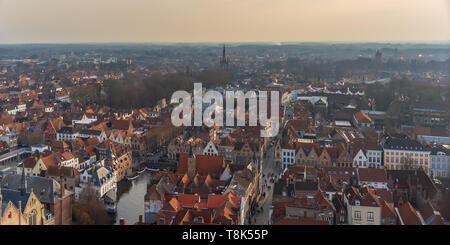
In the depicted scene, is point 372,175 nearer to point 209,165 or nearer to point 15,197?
point 209,165

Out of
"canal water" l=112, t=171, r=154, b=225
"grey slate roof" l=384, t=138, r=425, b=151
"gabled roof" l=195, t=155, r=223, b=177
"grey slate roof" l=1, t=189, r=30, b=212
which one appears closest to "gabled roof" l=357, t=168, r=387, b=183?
"grey slate roof" l=384, t=138, r=425, b=151

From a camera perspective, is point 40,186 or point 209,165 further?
point 209,165

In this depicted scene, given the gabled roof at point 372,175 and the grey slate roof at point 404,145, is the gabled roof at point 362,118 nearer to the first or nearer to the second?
the grey slate roof at point 404,145

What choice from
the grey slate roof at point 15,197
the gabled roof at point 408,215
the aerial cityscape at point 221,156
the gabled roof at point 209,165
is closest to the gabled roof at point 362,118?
the aerial cityscape at point 221,156

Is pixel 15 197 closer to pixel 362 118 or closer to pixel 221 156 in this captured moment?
pixel 221 156

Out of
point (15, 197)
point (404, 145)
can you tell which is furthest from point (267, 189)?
point (15, 197)

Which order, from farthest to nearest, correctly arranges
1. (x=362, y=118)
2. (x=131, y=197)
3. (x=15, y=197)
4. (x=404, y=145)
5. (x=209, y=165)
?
(x=362, y=118)
(x=404, y=145)
(x=209, y=165)
(x=131, y=197)
(x=15, y=197)

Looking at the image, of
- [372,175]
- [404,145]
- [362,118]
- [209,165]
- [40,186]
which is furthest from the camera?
[362,118]

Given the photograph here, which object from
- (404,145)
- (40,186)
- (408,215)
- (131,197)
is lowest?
(131,197)

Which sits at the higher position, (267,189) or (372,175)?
(372,175)
